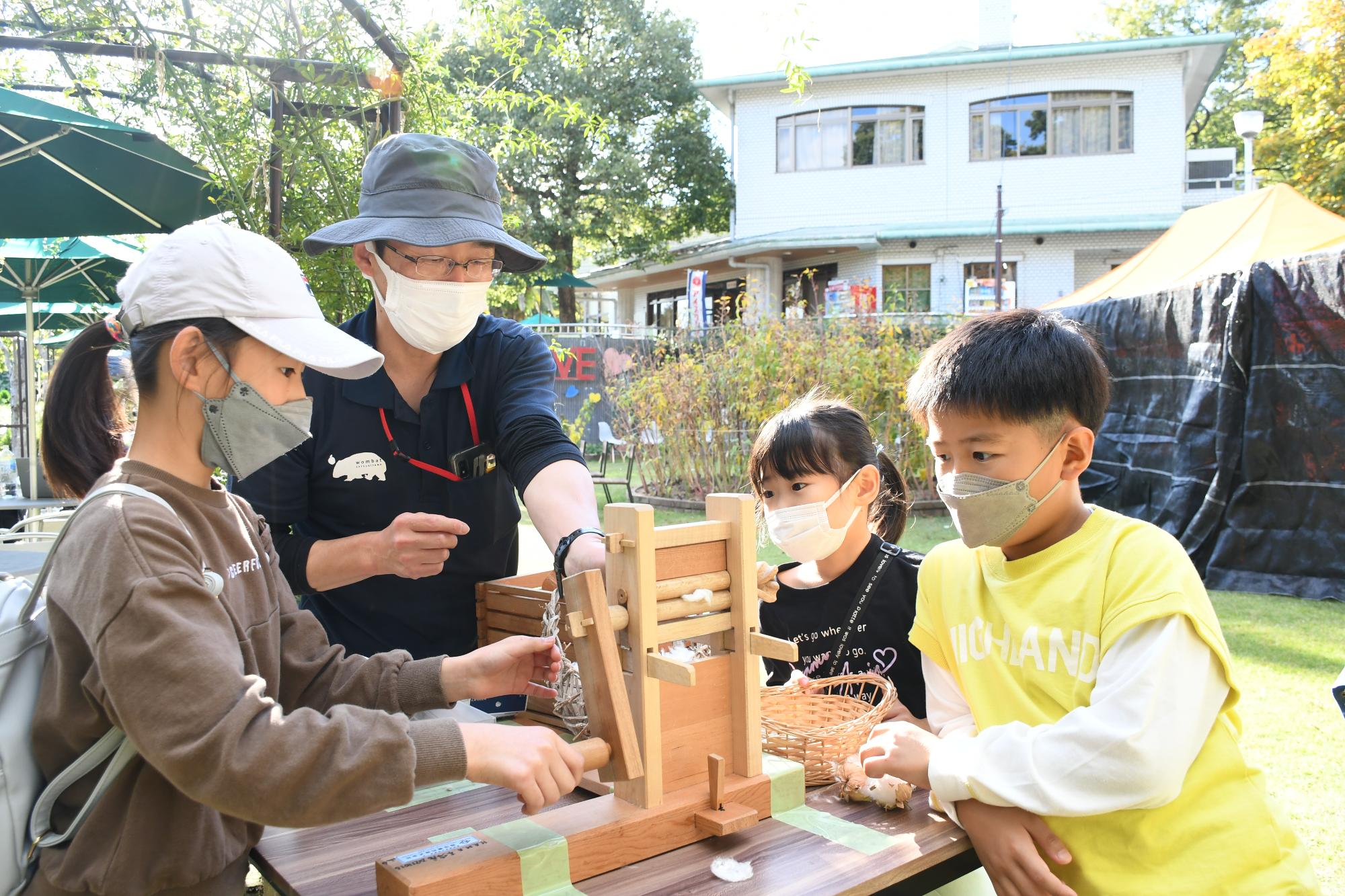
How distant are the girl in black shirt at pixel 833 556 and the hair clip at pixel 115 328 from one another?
159 centimetres

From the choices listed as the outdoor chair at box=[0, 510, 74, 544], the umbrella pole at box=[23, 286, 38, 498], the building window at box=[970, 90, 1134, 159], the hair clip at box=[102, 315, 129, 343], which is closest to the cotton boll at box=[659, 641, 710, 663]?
the hair clip at box=[102, 315, 129, 343]

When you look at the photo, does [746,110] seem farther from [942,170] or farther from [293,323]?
[293,323]

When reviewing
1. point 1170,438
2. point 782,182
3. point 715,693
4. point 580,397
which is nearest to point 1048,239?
point 782,182

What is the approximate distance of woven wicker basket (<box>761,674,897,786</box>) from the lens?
1.81 metres

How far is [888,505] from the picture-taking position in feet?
9.70

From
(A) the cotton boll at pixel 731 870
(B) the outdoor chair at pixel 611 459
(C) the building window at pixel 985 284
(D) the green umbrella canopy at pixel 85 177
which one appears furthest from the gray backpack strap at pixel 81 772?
(C) the building window at pixel 985 284

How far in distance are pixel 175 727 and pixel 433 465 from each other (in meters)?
1.20

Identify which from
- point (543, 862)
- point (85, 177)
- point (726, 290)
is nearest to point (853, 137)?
point (726, 290)

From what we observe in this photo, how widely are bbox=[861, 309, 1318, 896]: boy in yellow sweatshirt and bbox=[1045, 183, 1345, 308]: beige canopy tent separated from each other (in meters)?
6.74

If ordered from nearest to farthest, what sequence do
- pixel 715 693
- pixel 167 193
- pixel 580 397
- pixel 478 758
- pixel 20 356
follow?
pixel 478 758, pixel 715 693, pixel 167 193, pixel 20 356, pixel 580 397

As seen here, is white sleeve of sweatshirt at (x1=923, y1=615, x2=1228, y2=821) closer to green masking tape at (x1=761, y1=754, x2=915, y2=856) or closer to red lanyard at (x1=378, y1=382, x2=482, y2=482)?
green masking tape at (x1=761, y1=754, x2=915, y2=856)

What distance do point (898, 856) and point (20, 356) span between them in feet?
41.5

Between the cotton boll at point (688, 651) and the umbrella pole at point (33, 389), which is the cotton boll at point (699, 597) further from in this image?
the umbrella pole at point (33, 389)

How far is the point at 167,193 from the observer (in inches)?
201
